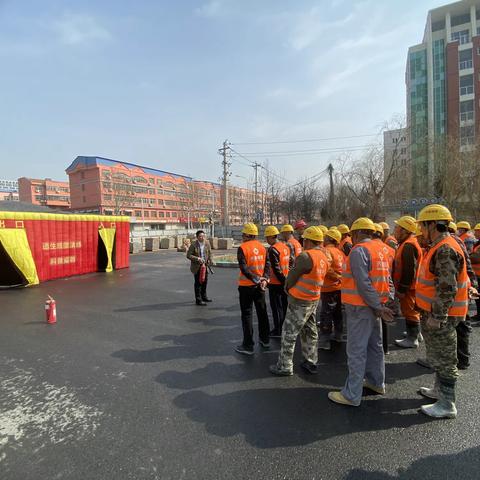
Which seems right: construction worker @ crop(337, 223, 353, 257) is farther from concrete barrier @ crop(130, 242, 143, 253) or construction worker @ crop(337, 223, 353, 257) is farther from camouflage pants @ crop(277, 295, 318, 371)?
concrete barrier @ crop(130, 242, 143, 253)

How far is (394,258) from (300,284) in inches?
89.1

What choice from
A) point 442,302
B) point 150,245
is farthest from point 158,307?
point 150,245

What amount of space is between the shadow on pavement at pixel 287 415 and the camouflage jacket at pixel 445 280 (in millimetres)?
1084

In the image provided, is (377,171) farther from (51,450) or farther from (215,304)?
(51,450)

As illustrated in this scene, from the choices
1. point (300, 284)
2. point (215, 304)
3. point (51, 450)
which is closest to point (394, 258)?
point (300, 284)

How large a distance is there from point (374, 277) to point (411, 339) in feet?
8.18

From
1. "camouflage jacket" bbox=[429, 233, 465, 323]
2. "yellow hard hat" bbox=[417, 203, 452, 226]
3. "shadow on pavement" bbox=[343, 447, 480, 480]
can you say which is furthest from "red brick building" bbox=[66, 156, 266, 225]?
"shadow on pavement" bbox=[343, 447, 480, 480]

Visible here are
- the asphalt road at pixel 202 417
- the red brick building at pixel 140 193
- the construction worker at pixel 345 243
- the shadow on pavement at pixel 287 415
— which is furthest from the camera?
the red brick building at pixel 140 193

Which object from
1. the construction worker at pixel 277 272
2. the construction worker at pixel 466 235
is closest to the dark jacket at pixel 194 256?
the construction worker at pixel 277 272

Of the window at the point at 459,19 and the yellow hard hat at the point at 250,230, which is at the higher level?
the window at the point at 459,19

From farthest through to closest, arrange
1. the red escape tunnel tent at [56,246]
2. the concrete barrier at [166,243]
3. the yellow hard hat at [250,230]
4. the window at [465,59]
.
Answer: the window at [465,59] → the concrete barrier at [166,243] → the red escape tunnel tent at [56,246] → the yellow hard hat at [250,230]

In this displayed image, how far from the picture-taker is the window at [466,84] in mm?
43156

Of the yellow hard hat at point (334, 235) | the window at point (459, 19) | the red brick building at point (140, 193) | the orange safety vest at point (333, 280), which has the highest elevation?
the window at point (459, 19)

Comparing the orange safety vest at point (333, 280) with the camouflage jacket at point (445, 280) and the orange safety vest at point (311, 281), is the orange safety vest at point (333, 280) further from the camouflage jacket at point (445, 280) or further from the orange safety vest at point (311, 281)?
the camouflage jacket at point (445, 280)
